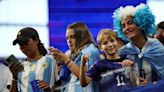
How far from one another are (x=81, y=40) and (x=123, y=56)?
1.22 ft

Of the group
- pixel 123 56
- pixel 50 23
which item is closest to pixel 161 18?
pixel 50 23

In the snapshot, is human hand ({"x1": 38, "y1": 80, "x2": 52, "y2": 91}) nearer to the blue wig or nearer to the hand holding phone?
the hand holding phone

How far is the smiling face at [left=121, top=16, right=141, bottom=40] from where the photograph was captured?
302 centimetres

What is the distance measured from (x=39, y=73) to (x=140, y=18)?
2.69 ft

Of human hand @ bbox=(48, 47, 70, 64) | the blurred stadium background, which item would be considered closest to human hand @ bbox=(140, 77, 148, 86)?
human hand @ bbox=(48, 47, 70, 64)

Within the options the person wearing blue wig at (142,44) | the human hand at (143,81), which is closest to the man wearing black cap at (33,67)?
the person wearing blue wig at (142,44)

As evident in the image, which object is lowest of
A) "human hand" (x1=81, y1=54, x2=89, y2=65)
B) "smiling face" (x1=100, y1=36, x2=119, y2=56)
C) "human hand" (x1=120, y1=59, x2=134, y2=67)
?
"human hand" (x1=120, y1=59, x2=134, y2=67)

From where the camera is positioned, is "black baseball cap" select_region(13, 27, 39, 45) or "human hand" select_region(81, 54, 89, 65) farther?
"black baseball cap" select_region(13, 27, 39, 45)

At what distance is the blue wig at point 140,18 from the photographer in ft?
10.1

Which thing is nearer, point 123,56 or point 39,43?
point 123,56

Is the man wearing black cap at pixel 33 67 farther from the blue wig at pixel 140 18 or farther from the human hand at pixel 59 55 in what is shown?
the blue wig at pixel 140 18

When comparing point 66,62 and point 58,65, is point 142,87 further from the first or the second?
point 58,65

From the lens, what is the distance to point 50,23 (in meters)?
5.27

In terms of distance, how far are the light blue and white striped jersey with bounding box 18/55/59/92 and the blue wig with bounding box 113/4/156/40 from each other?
559 mm
